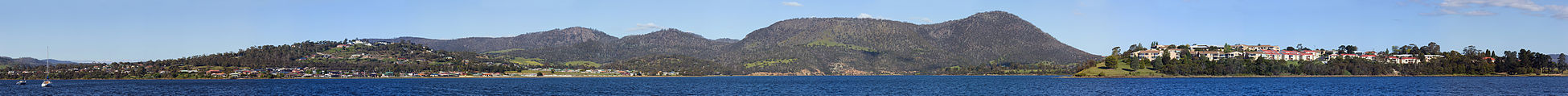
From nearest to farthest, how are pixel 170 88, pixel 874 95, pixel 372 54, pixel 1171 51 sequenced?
1. pixel 874 95
2. pixel 170 88
3. pixel 1171 51
4. pixel 372 54

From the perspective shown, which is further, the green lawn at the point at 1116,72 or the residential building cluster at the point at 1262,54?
the residential building cluster at the point at 1262,54

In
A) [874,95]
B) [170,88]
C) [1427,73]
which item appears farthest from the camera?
[1427,73]

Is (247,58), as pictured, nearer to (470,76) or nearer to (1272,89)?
(470,76)

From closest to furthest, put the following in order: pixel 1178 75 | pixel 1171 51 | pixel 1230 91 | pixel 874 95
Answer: pixel 874 95, pixel 1230 91, pixel 1178 75, pixel 1171 51

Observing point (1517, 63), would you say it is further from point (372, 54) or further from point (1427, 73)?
point (372, 54)

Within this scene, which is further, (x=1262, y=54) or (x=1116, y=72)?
(x=1262, y=54)

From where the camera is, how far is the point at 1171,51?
182125mm

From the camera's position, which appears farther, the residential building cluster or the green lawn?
the residential building cluster

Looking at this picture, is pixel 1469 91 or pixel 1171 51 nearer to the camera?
pixel 1469 91

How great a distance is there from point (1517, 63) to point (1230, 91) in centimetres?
10251

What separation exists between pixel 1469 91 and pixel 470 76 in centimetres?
12242

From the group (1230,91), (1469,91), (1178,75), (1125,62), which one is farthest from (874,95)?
(1125,62)

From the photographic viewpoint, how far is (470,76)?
169125mm

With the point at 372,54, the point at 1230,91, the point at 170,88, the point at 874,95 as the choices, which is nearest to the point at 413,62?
the point at 372,54
